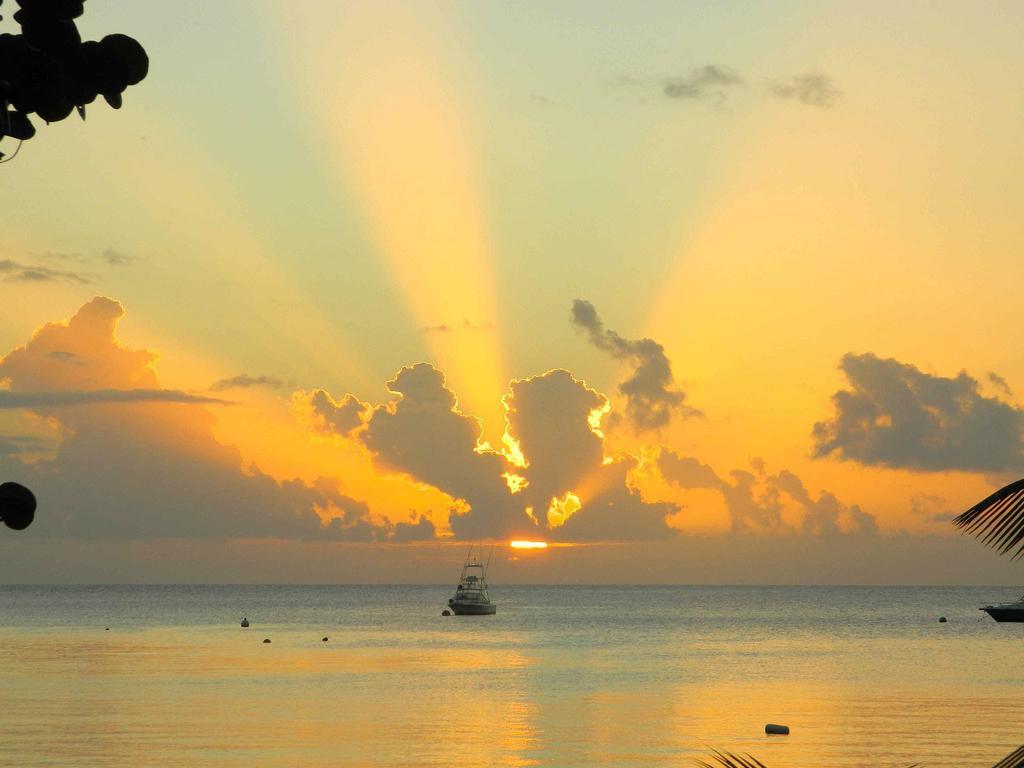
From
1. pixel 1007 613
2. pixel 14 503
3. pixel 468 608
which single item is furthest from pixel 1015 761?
pixel 468 608

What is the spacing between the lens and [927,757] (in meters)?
53.0

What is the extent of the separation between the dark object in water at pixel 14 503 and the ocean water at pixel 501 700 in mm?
49730

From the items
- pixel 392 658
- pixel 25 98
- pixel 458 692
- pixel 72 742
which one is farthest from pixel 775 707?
pixel 25 98

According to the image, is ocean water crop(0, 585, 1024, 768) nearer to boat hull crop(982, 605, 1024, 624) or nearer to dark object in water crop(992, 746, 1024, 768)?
boat hull crop(982, 605, 1024, 624)

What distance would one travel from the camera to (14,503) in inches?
150

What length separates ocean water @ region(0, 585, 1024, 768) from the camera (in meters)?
55.9

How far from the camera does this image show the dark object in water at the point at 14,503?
379 centimetres

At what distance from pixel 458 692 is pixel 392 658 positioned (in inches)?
1158

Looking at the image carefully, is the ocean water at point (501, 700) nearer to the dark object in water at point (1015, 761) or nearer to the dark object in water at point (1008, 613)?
the dark object in water at point (1008, 613)

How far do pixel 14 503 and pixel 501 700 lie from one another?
75.9 meters

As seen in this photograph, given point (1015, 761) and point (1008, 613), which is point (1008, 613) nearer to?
point (1008, 613)

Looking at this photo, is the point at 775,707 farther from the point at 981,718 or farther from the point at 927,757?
the point at 927,757

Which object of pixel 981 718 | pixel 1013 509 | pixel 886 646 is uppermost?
pixel 886 646

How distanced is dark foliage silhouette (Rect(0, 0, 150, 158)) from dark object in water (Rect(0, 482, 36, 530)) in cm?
85
